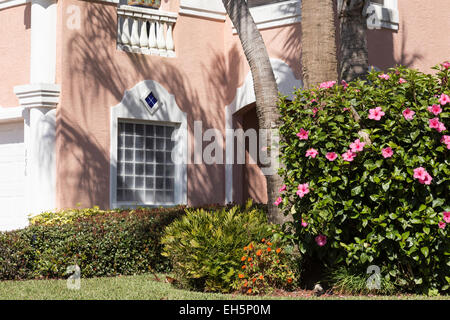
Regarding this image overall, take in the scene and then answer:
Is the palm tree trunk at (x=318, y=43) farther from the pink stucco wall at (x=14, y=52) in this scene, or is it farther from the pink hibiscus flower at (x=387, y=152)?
the pink stucco wall at (x=14, y=52)

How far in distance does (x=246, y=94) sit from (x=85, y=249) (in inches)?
226

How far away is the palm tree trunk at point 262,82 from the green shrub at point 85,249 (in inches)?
113

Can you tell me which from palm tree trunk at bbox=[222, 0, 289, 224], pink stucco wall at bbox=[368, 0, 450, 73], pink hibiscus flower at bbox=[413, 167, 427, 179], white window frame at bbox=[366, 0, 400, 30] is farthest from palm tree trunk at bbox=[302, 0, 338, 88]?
pink stucco wall at bbox=[368, 0, 450, 73]

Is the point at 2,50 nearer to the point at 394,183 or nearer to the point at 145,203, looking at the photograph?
the point at 145,203

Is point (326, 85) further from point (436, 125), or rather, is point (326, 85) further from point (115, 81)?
point (115, 81)

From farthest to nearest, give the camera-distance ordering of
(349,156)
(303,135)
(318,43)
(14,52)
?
(14,52) → (318,43) → (303,135) → (349,156)

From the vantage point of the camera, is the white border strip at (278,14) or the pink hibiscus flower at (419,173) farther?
the white border strip at (278,14)

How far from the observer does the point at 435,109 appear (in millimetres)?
8297

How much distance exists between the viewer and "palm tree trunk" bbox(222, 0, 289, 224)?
9945 mm

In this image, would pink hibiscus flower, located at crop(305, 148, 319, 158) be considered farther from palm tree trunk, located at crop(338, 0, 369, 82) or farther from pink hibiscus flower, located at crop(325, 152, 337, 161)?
palm tree trunk, located at crop(338, 0, 369, 82)

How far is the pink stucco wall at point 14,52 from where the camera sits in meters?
14.1

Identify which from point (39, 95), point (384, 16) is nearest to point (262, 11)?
point (384, 16)

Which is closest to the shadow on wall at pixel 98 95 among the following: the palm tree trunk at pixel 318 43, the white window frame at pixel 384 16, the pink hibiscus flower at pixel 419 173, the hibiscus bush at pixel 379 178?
the white window frame at pixel 384 16
